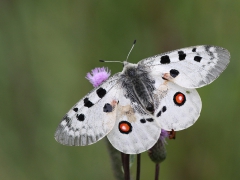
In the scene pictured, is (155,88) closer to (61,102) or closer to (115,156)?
(115,156)

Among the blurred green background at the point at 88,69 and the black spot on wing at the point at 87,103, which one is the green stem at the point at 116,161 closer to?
the black spot on wing at the point at 87,103

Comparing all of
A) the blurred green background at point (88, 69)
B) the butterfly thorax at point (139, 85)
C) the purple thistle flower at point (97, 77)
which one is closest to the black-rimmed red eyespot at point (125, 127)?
the butterfly thorax at point (139, 85)

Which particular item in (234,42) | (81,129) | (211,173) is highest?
(234,42)

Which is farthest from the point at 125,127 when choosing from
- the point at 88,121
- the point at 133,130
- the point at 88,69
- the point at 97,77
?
the point at 88,69

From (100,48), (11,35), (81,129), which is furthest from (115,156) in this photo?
(11,35)

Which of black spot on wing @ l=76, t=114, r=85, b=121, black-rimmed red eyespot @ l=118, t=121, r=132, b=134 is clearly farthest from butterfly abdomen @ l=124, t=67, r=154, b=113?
black spot on wing @ l=76, t=114, r=85, b=121
